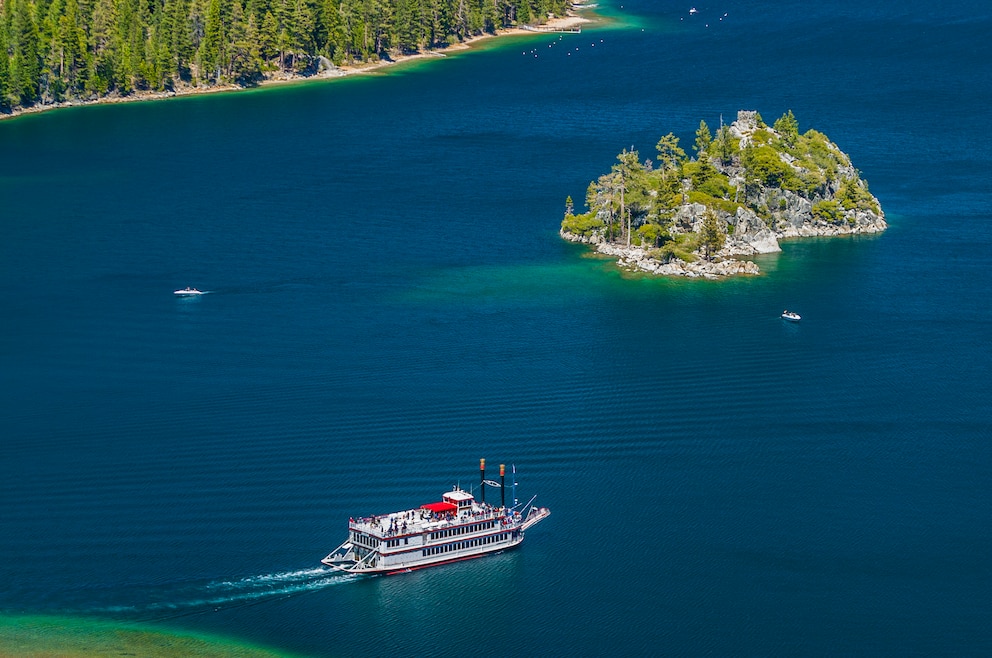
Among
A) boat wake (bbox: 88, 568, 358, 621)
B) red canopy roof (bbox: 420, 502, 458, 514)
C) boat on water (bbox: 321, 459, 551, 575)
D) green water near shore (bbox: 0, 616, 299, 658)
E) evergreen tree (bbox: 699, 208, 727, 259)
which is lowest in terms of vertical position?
green water near shore (bbox: 0, 616, 299, 658)

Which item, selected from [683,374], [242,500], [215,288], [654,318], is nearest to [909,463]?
[683,374]

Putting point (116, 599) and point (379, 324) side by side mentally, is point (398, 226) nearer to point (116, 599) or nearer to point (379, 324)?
point (379, 324)

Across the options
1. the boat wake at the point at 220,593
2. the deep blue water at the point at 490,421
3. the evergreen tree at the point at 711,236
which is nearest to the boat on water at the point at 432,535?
the deep blue water at the point at 490,421

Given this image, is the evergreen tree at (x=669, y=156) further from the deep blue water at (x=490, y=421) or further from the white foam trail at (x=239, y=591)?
the white foam trail at (x=239, y=591)

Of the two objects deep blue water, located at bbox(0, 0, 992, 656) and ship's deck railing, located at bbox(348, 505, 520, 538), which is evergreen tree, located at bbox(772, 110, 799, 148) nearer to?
deep blue water, located at bbox(0, 0, 992, 656)

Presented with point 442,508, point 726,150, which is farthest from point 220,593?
point 726,150

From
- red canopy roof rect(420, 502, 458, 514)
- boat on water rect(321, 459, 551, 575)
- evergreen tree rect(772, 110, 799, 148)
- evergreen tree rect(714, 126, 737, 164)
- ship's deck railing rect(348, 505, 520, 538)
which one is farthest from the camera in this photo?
evergreen tree rect(772, 110, 799, 148)

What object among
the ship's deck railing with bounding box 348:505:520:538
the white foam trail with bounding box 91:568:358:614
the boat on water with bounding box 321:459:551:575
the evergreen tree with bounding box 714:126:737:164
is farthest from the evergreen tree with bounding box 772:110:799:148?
the white foam trail with bounding box 91:568:358:614
